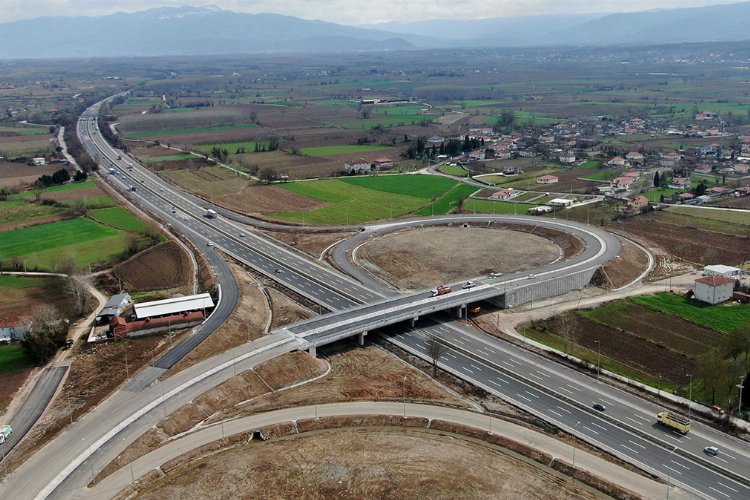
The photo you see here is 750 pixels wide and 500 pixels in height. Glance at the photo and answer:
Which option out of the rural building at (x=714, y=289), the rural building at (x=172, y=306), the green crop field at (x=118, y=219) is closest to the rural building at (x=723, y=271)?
the rural building at (x=714, y=289)

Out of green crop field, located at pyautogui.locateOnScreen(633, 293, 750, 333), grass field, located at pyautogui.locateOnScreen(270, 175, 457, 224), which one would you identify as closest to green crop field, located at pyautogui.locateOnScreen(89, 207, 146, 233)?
grass field, located at pyautogui.locateOnScreen(270, 175, 457, 224)

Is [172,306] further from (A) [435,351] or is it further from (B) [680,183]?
(B) [680,183]

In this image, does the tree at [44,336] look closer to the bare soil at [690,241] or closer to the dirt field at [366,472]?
the dirt field at [366,472]

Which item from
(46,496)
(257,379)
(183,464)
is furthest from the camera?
(257,379)

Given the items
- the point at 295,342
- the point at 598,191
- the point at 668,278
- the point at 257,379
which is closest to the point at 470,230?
the point at 668,278

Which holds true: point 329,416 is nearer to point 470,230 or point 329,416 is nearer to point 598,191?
point 470,230
